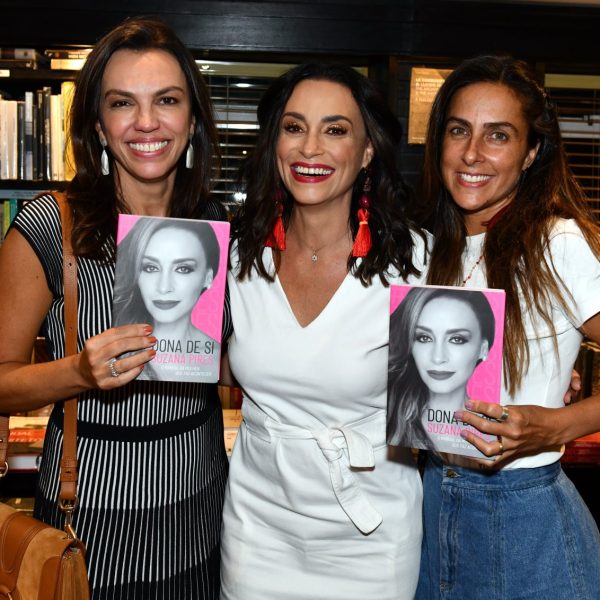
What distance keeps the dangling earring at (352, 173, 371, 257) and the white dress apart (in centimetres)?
9

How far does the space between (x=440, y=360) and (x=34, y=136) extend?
2.75m

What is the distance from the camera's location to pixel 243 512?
202 centimetres

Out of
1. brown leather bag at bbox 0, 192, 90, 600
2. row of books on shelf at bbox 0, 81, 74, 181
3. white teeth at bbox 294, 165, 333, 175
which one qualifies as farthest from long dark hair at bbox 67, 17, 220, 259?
row of books on shelf at bbox 0, 81, 74, 181

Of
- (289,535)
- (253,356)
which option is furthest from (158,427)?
(289,535)

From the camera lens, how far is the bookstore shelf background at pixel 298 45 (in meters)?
3.62

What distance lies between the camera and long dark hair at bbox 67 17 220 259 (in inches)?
73.4

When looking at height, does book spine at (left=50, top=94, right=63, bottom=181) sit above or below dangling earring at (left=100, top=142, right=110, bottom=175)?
above

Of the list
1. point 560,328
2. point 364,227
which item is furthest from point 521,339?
point 364,227

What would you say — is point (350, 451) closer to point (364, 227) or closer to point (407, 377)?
point (407, 377)

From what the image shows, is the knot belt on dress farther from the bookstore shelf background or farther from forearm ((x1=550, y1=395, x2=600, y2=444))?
the bookstore shelf background

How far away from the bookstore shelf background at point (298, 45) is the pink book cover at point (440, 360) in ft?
6.41

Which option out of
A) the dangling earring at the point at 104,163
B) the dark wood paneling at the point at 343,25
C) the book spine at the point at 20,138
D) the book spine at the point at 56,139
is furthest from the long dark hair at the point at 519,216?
the book spine at the point at 20,138

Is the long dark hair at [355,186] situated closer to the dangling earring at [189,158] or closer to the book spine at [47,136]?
the dangling earring at [189,158]

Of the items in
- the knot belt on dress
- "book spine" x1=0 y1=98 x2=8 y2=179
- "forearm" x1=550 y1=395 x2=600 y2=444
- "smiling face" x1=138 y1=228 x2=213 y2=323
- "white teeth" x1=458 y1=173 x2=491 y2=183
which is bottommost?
the knot belt on dress
